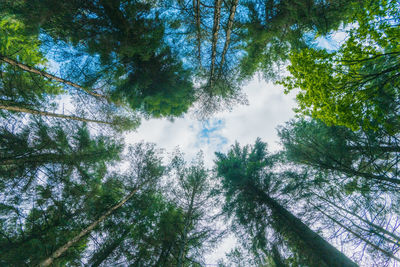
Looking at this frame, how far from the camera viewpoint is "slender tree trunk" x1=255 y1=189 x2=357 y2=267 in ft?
14.9

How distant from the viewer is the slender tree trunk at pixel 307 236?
4.56 m

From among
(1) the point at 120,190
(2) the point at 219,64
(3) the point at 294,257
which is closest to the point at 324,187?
(3) the point at 294,257

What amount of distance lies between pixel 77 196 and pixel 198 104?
624 cm

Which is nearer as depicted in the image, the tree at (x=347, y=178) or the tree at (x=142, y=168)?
the tree at (x=347, y=178)

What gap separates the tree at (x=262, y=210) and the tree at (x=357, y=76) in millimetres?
4713

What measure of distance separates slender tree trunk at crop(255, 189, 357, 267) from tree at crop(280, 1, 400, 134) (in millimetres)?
4712

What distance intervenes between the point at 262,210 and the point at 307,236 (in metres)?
1.78

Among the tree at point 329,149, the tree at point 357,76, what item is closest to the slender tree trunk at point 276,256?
the tree at point 329,149

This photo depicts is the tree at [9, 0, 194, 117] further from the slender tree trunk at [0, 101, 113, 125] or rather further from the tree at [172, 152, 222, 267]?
the tree at [172, 152, 222, 267]

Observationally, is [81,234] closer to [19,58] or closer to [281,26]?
[19,58]

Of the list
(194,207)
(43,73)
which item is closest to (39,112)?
(43,73)

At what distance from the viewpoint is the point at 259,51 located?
192 inches

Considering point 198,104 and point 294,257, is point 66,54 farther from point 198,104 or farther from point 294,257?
point 294,257

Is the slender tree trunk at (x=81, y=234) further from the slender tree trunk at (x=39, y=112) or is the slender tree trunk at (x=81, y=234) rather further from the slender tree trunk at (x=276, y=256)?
the slender tree trunk at (x=276, y=256)
